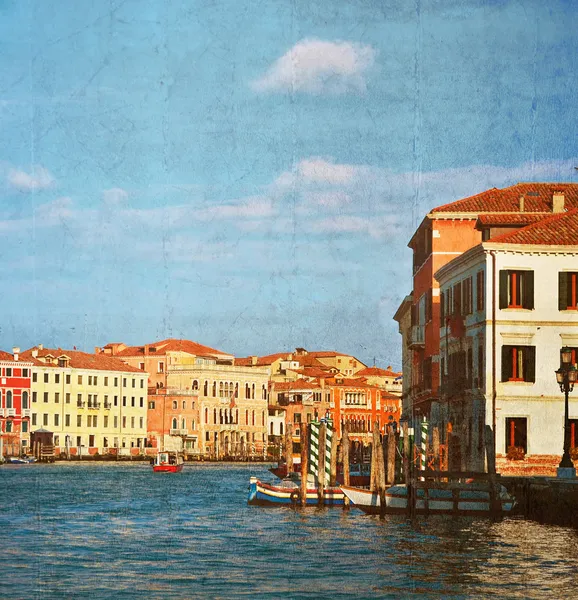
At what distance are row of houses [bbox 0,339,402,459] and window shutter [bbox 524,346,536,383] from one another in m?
57.2

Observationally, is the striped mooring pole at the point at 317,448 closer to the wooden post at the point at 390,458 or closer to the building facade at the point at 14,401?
the wooden post at the point at 390,458

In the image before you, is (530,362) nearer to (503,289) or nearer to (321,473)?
(503,289)

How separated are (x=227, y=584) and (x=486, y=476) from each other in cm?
1016

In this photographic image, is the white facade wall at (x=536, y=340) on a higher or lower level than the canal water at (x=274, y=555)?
higher

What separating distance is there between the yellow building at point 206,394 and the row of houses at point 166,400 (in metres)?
0.07

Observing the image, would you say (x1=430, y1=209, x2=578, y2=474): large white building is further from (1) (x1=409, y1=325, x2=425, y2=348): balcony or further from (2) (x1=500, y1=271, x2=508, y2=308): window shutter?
(1) (x1=409, y1=325, x2=425, y2=348): balcony

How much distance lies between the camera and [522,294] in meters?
33.4

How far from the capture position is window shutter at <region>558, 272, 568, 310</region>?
3325 cm

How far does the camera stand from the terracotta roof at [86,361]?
9462cm

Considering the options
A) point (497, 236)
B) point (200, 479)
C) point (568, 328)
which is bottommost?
point (200, 479)

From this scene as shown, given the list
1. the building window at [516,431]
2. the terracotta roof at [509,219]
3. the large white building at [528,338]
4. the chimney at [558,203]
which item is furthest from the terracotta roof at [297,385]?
the large white building at [528,338]

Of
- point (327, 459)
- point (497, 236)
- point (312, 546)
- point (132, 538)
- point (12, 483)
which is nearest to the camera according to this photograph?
point (312, 546)

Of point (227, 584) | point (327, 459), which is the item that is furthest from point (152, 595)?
point (327, 459)

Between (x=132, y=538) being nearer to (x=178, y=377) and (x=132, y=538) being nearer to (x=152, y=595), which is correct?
(x=152, y=595)
